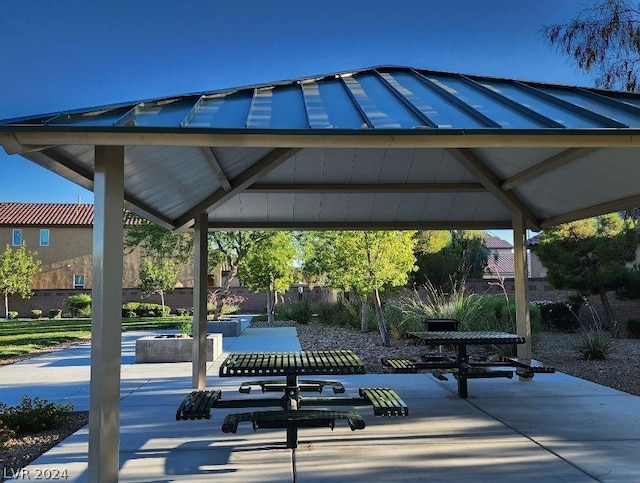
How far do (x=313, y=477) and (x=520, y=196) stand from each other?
601cm

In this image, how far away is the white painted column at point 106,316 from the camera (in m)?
4.28

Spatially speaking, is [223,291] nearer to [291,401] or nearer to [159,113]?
[291,401]

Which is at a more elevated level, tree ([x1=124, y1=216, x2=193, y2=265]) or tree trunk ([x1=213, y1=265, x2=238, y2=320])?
tree ([x1=124, y1=216, x2=193, y2=265])

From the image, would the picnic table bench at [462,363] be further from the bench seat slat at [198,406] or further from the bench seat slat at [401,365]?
the bench seat slat at [198,406]

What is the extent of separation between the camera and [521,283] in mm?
9516

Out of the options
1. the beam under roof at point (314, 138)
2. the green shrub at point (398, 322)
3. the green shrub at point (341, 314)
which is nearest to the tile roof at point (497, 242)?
the green shrub at point (341, 314)

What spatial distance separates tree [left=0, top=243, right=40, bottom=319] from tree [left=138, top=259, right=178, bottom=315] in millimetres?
7930

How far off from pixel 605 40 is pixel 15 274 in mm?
35043

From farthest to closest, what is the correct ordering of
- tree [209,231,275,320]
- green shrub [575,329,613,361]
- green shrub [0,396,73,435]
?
tree [209,231,275,320], green shrub [575,329,613,361], green shrub [0,396,73,435]

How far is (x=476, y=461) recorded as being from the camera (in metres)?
5.37

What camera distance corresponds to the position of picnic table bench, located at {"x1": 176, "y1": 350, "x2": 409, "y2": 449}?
556cm

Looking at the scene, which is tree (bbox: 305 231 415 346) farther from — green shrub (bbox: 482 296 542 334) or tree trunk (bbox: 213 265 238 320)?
tree trunk (bbox: 213 265 238 320)

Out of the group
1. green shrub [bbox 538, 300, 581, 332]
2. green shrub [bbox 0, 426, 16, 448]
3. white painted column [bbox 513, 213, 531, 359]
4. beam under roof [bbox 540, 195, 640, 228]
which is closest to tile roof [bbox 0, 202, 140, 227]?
green shrub [bbox 538, 300, 581, 332]

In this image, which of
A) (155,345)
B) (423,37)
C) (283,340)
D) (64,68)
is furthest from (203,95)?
(64,68)
